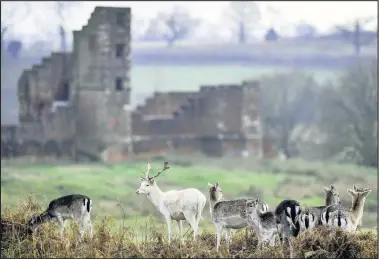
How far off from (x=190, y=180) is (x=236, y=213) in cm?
2991

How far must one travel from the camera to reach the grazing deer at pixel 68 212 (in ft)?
38.7

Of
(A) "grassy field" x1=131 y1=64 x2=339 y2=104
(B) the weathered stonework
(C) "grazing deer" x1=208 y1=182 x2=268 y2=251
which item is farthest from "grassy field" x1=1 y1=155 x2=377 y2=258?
(A) "grassy field" x1=131 y1=64 x2=339 y2=104

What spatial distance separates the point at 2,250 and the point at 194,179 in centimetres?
3000

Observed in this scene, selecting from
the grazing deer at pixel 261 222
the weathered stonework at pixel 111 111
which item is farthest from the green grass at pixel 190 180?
the grazing deer at pixel 261 222

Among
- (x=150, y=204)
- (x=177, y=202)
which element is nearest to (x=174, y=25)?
(x=150, y=204)

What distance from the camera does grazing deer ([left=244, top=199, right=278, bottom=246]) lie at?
11.4m

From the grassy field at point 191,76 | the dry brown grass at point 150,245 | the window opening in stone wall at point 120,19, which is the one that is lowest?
the dry brown grass at point 150,245

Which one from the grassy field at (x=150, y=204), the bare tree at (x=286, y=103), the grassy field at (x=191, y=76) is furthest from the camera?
the grassy field at (x=191, y=76)

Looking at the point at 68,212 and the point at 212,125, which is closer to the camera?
the point at 68,212

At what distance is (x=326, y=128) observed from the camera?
49.0 m

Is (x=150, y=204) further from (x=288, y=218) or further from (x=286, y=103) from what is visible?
(x=286, y=103)

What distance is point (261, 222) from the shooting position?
11.4 metres

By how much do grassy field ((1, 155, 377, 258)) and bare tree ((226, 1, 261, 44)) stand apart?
19.4 ft

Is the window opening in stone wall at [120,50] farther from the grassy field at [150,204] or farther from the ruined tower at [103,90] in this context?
the grassy field at [150,204]
